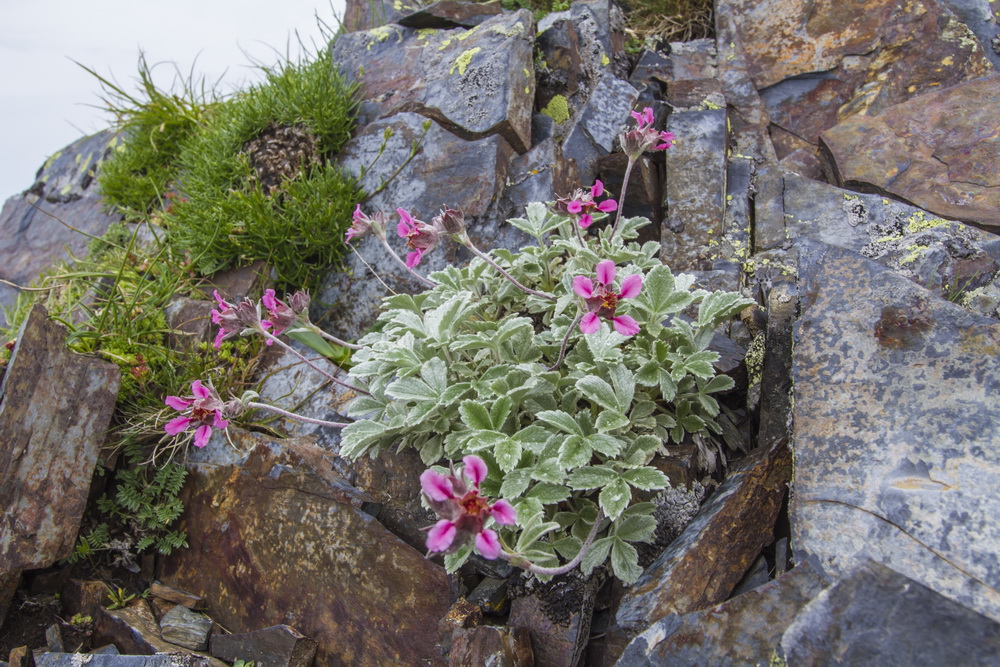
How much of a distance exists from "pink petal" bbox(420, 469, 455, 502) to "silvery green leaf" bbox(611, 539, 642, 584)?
92 centimetres

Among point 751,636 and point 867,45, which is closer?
point 751,636

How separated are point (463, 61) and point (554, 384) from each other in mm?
2836

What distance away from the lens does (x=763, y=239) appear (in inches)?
147

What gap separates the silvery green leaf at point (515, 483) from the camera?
2.42 meters

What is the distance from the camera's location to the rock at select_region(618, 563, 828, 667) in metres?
1.91

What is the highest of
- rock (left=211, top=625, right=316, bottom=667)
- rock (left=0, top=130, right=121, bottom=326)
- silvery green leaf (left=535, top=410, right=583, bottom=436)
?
rock (left=0, top=130, right=121, bottom=326)

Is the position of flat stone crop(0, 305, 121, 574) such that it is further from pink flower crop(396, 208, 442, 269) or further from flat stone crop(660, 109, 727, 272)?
flat stone crop(660, 109, 727, 272)

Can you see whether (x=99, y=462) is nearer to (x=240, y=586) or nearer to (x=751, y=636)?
(x=240, y=586)

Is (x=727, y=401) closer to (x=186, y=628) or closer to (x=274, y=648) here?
(x=274, y=648)

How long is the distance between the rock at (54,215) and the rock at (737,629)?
5.79 metres

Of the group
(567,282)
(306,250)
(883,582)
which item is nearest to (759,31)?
(567,282)

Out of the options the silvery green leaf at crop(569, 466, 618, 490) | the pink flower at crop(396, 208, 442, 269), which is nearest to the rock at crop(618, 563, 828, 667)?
the silvery green leaf at crop(569, 466, 618, 490)

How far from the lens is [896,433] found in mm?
2252

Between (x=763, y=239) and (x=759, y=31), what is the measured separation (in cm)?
195
